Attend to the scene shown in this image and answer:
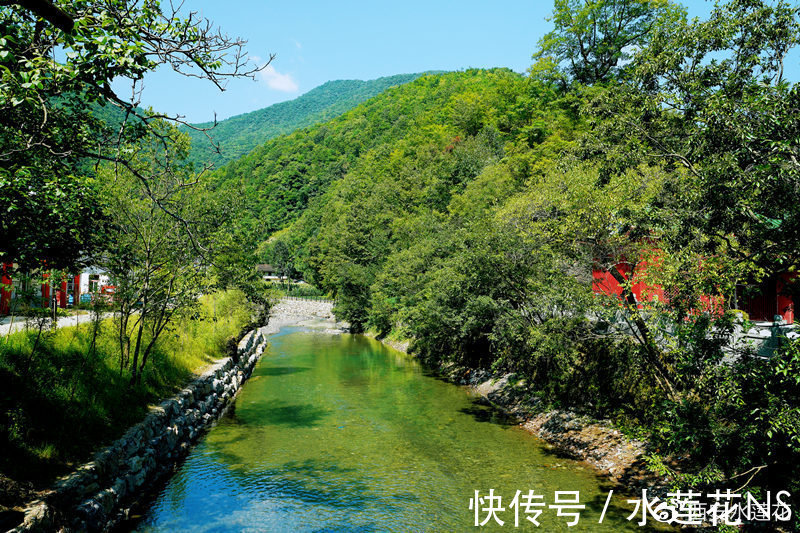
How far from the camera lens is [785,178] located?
324 inches

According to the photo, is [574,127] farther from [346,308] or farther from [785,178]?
[785,178]

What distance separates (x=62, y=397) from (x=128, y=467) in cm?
221

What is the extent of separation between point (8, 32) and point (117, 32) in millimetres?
1294

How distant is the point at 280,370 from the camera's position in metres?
30.0

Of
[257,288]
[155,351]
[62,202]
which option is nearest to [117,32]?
[62,202]

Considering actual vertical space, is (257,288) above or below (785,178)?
below

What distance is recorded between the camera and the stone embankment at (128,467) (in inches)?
333

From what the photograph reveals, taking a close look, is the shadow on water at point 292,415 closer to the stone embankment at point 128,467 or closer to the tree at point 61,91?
the stone embankment at point 128,467

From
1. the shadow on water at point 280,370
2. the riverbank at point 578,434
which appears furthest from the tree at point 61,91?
the shadow on water at point 280,370

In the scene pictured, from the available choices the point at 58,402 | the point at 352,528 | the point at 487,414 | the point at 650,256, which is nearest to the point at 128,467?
the point at 58,402

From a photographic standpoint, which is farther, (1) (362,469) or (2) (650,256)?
(1) (362,469)

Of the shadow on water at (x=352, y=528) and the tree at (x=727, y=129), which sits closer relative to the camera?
the tree at (x=727, y=129)

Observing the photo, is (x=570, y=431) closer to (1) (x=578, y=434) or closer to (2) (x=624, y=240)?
(1) (x=578, y=434)

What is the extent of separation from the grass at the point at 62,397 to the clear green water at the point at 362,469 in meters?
2.25
